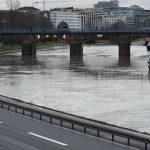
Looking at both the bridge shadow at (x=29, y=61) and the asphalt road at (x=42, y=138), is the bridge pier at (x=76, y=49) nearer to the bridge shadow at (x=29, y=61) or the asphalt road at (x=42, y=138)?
the bridge shadow at (x=29, y=61)

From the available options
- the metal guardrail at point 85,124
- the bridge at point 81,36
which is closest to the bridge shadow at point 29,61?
the bridge at point 81,36

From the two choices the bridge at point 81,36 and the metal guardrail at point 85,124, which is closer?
the metal guardrail at point 85,124

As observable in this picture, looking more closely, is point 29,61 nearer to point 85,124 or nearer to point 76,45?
point 76,45

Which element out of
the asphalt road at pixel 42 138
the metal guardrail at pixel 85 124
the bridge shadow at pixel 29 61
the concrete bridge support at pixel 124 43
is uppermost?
the metal guardrail at pixel 85 124

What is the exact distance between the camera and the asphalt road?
62.0 feet

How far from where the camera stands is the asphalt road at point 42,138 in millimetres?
18891

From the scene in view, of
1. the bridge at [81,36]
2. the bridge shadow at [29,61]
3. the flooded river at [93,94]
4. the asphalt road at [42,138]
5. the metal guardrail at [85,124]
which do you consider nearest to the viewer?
the metal guardrail at [85,124]

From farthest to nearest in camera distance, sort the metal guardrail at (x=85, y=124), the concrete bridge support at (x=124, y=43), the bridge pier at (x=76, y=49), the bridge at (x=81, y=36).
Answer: the bridge at (x=81, y=36)
the bridge pier at (x=76, y=49)
the concrete bridge support at (x=124, y=43)
the metal guardrail at (x=85, y=124)

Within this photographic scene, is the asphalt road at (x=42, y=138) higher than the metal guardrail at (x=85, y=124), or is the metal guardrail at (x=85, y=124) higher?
the metal guardrail at (x=85, y=124)

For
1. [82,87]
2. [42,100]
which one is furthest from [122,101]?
[82,87]

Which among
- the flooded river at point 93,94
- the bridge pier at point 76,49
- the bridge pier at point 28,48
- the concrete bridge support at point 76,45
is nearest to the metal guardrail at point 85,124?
the flooded river at point 93,94

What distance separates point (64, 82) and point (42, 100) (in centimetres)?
1464

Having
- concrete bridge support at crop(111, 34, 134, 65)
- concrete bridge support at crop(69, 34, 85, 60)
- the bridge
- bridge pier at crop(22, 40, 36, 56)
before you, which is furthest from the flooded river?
bridge pier at crop(22, 40, 36, 56)

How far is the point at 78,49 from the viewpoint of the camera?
112 m
